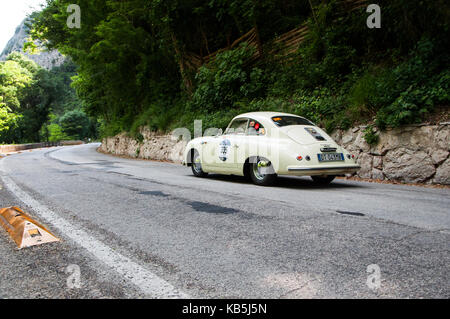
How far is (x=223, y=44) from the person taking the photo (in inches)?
723

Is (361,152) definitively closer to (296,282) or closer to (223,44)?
(296,282)

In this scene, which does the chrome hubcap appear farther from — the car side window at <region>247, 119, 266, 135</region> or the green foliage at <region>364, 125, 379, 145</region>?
the green foliage at <region>364, 125, 379, 145</region>

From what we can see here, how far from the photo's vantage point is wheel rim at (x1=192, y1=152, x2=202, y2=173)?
30.0ft

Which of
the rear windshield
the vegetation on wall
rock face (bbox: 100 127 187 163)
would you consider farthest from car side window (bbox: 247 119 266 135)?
rock face (bbox: 100 127 187 163)

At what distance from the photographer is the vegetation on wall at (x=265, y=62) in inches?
326

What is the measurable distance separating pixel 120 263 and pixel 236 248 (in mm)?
968

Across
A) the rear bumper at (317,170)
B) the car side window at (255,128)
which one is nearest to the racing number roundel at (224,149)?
the car side window at (255,128)

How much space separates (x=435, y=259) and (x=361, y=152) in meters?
6.63

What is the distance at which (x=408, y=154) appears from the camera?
7855mm

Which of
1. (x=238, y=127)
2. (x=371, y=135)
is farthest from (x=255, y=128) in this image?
(x=371, y=135)

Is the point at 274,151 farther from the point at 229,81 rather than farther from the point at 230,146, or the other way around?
the point at 229,81
